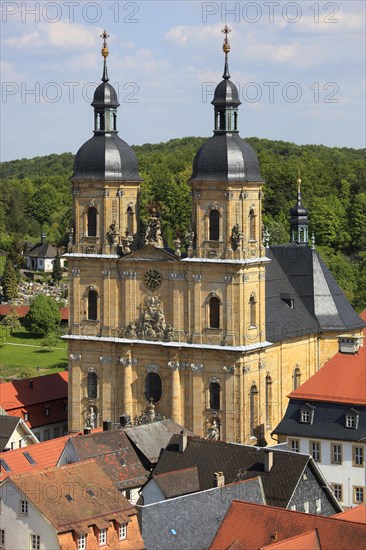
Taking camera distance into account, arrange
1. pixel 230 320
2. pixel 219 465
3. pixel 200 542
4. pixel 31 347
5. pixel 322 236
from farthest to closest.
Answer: pixel 322 236, pixel 31 347, pixel 230 320, pixel 219 465, pixel 200 542

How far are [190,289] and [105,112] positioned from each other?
10.4m

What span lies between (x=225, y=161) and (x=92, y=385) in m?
13.8

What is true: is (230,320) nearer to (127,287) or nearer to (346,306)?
(127,287)


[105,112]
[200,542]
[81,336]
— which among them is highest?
[105,112]

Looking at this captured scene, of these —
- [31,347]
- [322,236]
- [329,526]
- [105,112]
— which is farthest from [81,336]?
[322,236]

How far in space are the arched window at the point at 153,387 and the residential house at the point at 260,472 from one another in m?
13.5

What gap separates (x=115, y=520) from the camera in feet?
206

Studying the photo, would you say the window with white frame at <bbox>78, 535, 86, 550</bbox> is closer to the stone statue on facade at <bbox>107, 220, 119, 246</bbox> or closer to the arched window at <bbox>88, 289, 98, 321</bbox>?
the arched window at <bbox>88, 289, 98, 321</bbox>

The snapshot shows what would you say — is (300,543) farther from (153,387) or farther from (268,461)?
(153,387)

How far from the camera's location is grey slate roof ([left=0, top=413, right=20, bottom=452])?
85681 millimetres

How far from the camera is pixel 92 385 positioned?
89.1 m

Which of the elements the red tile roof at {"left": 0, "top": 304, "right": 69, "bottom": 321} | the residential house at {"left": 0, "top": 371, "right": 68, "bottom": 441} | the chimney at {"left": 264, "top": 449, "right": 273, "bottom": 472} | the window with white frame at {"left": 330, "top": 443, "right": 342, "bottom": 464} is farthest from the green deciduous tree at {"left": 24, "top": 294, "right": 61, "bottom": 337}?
the chimney at {"left": 264, "top": 449, "right": 273, "bottom": 472}

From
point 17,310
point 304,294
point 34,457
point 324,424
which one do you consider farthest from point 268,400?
point 17,310

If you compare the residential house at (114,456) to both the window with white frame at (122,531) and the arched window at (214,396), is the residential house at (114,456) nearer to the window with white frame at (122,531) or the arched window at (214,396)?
the arched window at (214,396)
